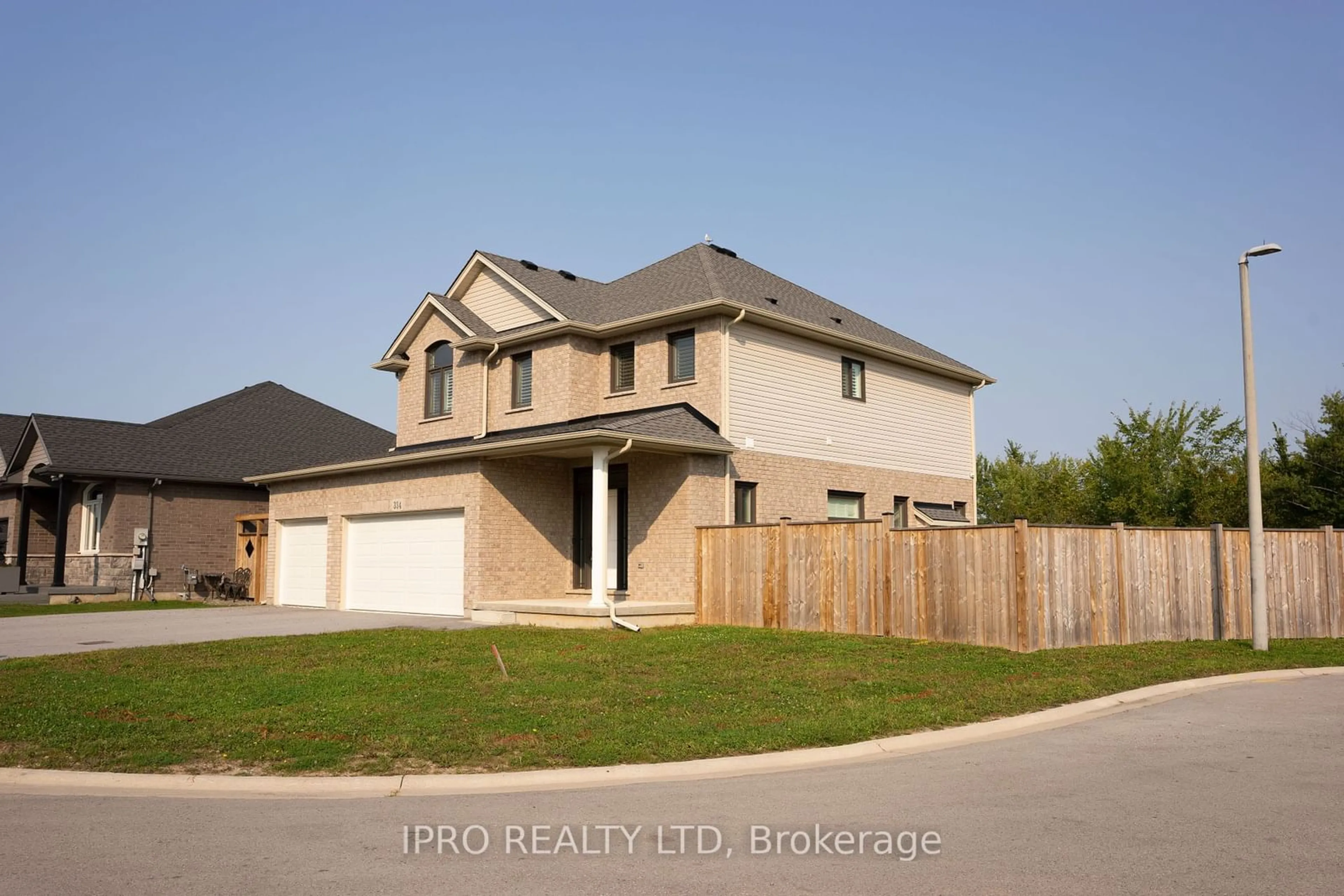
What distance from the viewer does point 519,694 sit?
10.8 meters

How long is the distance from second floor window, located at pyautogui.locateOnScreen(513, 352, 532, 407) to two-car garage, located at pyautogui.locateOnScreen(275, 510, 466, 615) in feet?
11.4

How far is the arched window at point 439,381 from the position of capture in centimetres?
2558

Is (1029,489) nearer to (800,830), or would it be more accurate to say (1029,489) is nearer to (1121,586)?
(1121,586)

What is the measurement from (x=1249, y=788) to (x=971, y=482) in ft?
71.2

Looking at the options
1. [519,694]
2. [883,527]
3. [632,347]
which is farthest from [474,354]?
[519,694]

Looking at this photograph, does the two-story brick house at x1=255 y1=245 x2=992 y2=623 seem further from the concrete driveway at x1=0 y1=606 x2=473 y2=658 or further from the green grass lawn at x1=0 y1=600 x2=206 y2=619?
the green grass lawn at x1=0 y1=600 x2=206 y2=619

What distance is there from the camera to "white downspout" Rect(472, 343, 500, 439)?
2414cm

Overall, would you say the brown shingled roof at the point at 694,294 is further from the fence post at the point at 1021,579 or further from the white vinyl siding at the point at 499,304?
the fence post at the point at 1021,579

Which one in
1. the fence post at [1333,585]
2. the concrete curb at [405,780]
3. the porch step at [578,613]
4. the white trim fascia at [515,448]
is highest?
the white trim fascia at [515,448]

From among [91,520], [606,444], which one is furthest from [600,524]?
[91,520]

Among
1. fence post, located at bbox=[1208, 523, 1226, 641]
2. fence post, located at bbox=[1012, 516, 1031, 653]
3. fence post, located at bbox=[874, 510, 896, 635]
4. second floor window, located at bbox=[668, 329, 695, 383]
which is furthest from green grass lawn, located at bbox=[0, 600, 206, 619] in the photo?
fence post, located at bbox=[1208, 523, 1226, 641]

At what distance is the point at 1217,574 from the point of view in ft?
55.4

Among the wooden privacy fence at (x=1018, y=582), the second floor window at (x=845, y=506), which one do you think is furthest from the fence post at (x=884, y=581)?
the second floor window at (x=845, y=506)

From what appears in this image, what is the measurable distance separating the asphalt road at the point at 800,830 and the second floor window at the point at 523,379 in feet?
54.3
